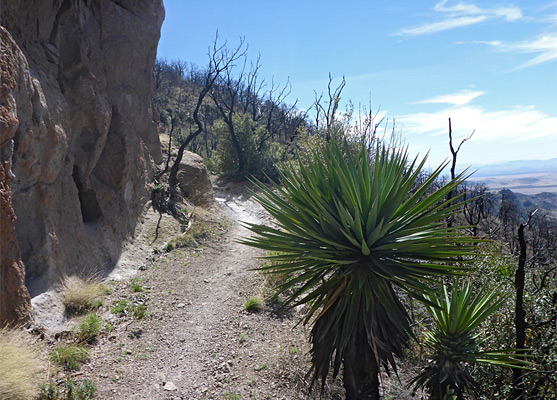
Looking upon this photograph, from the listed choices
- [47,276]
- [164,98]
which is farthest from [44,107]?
[164,98]

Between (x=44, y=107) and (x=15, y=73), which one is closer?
(x=15, y=73)

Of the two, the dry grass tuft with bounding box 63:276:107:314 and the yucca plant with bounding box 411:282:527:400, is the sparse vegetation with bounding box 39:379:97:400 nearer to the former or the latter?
the dry grass tuft with bounding box 63:276:107:314

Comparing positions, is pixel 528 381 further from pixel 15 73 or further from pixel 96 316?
pixel 15 73

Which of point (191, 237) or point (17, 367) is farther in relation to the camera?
point (191, 237)

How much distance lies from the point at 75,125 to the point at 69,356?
5.04m

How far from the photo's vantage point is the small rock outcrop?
13.6m

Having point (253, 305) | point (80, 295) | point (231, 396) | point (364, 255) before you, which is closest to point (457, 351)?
point (364, 255)

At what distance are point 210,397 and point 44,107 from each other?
17.5 feet

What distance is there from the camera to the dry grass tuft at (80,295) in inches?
220

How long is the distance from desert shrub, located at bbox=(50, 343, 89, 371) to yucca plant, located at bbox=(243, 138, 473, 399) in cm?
294

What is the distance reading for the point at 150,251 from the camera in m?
9.05

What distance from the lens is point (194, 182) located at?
1409cm

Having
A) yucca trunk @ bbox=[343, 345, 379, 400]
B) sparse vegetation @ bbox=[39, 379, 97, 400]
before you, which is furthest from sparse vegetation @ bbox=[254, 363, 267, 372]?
sparse vegetation @ bbox=[39, 379, 97, 400]

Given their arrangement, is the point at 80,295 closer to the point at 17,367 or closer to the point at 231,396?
the point at 17,367
